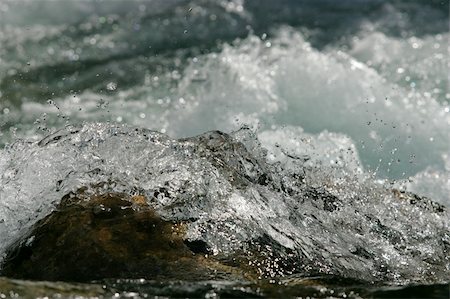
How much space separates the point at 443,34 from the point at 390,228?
5.54m

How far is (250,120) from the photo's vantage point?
245 inches

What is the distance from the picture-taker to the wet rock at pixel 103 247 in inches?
101

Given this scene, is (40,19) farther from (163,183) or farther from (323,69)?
(163,183)

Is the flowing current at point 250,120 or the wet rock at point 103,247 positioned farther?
the flowing current at point 250,120

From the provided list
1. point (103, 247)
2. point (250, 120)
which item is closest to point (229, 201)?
point (103, 247)

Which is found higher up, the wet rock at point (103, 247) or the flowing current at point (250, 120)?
the wet rock at point (103, 247)

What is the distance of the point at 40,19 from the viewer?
30.5 feet

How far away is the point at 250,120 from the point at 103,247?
12.1 ft

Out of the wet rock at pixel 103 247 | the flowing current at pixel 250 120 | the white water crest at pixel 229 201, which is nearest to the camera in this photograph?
the wet rock at pixel 103 247

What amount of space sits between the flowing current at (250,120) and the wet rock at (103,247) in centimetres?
9

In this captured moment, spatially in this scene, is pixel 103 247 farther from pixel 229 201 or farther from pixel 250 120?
pixel 250 120

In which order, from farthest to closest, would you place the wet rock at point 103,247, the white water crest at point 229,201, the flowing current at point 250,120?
the flowing current at point 250,120
the white water crest at point 229,201
the wet rock at point 103,247

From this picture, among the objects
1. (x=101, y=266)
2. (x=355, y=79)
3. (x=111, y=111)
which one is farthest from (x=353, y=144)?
(x=101, y=266)

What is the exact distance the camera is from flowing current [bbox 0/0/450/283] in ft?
9.93
